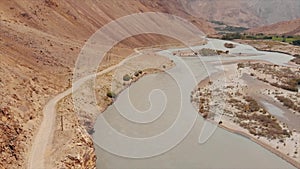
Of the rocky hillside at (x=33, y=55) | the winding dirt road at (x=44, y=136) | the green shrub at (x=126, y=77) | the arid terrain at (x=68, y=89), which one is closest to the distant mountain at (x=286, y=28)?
the arid terrain at (x=68, y=89)

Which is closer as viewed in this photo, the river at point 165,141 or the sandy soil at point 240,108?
the river at point 165,141

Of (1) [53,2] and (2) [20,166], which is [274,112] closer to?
(2) [20,166]

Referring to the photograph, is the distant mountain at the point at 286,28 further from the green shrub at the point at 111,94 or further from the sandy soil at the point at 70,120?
the green shrub at the point at 111,94

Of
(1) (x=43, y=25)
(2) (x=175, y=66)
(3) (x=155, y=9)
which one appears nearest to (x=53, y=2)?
(1) (x=43, y=25)

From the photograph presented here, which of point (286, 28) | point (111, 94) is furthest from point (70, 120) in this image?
point (286, 28)

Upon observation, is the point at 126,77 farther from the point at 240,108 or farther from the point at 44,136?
the point at 44,136

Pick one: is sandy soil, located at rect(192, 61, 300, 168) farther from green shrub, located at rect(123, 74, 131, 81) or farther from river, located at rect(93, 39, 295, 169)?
green shrub, located at rect(123, 74, 131, 81)
